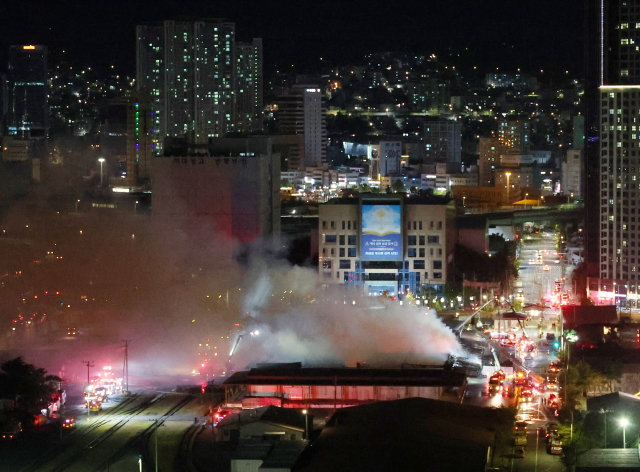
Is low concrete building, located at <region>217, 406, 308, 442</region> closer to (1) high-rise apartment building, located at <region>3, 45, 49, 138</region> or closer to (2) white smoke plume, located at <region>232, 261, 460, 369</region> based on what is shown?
(2) white smoke plume, located at <region>232, 261, 460, 369</region>

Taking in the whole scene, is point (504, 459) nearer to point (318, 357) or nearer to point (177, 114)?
point (318, 357)

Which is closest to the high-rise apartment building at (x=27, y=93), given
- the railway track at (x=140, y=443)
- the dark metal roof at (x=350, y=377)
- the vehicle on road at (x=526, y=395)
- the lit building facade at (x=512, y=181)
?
the lit building facade at (x=512, y=181)

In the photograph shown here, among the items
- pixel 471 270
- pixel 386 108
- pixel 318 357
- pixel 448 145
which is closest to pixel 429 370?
pixel 318 357

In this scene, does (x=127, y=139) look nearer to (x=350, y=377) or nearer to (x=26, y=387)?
(x=350, y=377)

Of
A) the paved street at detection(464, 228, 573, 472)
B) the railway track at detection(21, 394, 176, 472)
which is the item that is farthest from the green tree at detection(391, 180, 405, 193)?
the railway track at detection(21, 394, 176, 472)

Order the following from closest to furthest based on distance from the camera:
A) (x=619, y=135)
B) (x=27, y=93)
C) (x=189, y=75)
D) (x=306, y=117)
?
(x=619, y=135)
(x=27, y=93)
(x=189, y=75)
(x=306, y=117)

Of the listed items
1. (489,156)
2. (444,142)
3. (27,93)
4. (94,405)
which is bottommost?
(94,405)

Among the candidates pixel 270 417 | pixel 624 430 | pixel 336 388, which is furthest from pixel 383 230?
pixel 624 430
